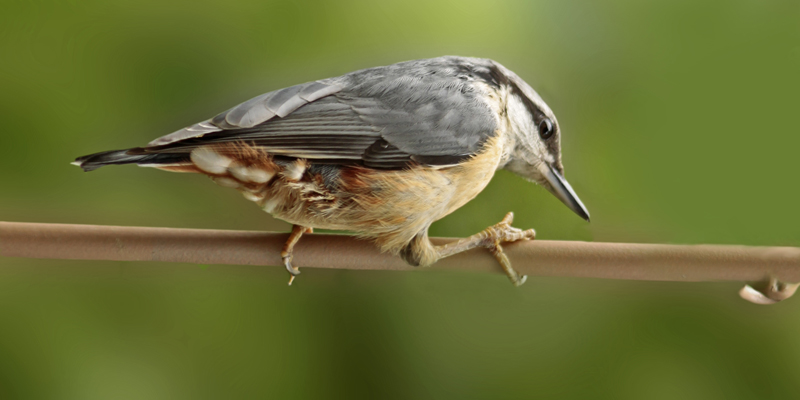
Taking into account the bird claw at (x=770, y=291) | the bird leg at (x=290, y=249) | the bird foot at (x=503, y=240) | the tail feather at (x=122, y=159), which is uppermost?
the tail feather at (x=122, y=159)

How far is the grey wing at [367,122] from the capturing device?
2.86 ft

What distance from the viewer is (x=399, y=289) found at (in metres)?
1.34

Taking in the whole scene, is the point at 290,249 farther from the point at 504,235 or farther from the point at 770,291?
the point at 770,291

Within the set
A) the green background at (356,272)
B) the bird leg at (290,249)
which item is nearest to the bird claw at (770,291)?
the green background at (356,272)

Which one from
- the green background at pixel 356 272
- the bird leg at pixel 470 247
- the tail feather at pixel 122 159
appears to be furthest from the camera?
the green background at pixel 356 272

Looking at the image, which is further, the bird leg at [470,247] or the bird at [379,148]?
the bird leg at [470,247]

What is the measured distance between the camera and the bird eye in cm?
100

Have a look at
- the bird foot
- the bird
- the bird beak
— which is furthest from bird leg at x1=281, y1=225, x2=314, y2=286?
the bird beak

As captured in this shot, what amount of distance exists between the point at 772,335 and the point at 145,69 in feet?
4.99

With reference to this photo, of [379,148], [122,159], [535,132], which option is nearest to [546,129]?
[535,132]

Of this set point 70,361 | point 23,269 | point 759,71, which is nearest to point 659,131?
point 759,71

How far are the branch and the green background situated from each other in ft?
0.85

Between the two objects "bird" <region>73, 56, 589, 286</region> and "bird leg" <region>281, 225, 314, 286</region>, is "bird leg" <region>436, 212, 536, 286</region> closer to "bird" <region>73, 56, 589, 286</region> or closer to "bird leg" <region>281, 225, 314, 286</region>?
"bird" <region>73, 56, 589, 286</region>

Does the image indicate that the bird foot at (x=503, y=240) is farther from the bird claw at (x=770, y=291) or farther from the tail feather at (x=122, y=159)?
the tail feather at (x=122, y=159)
